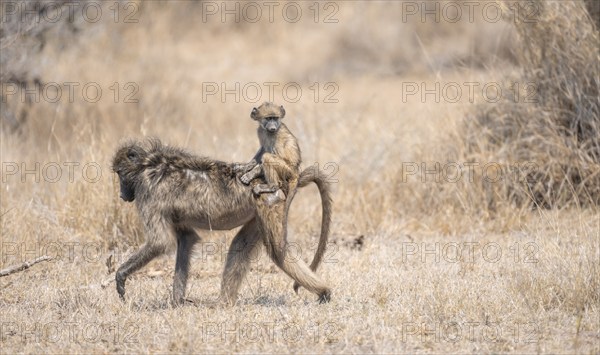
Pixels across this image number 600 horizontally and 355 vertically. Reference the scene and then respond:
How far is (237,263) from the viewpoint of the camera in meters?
6.68

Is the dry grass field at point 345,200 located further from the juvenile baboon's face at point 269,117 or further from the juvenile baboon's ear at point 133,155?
the juvenile baboon's face at point 269,117

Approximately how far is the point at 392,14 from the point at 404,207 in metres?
10.7

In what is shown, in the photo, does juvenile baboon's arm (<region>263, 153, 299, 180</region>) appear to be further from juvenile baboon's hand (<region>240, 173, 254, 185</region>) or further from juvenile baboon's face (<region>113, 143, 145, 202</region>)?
juvenile baboon's face (<region>113, 143, 145, 202</region>)

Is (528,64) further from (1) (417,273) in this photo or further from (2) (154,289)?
(2) (154,289)

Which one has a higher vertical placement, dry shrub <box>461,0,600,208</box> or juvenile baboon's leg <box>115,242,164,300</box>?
dry shrub <box>461,0,600,208</box>

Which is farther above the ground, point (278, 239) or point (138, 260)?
point (278, 239)

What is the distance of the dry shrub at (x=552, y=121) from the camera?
31.6 feet

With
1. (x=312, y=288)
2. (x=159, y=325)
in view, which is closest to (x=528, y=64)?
(x=312, y=288)

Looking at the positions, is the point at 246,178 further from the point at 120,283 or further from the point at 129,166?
the point at 120,283

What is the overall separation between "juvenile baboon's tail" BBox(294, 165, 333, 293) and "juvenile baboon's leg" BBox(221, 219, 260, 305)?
0.39 m

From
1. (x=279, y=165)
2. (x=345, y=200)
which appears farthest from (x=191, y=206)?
(x=345, y=200)

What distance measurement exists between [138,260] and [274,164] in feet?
3.85

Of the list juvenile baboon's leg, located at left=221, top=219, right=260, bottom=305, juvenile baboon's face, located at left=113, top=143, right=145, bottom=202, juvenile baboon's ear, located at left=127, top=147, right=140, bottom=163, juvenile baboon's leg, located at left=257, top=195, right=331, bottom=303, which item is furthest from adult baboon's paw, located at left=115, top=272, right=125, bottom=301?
juvenile baboon's leg, located at left=257, top=195, right=331, bottom=303

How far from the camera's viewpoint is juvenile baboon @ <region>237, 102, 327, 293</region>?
251 inches
